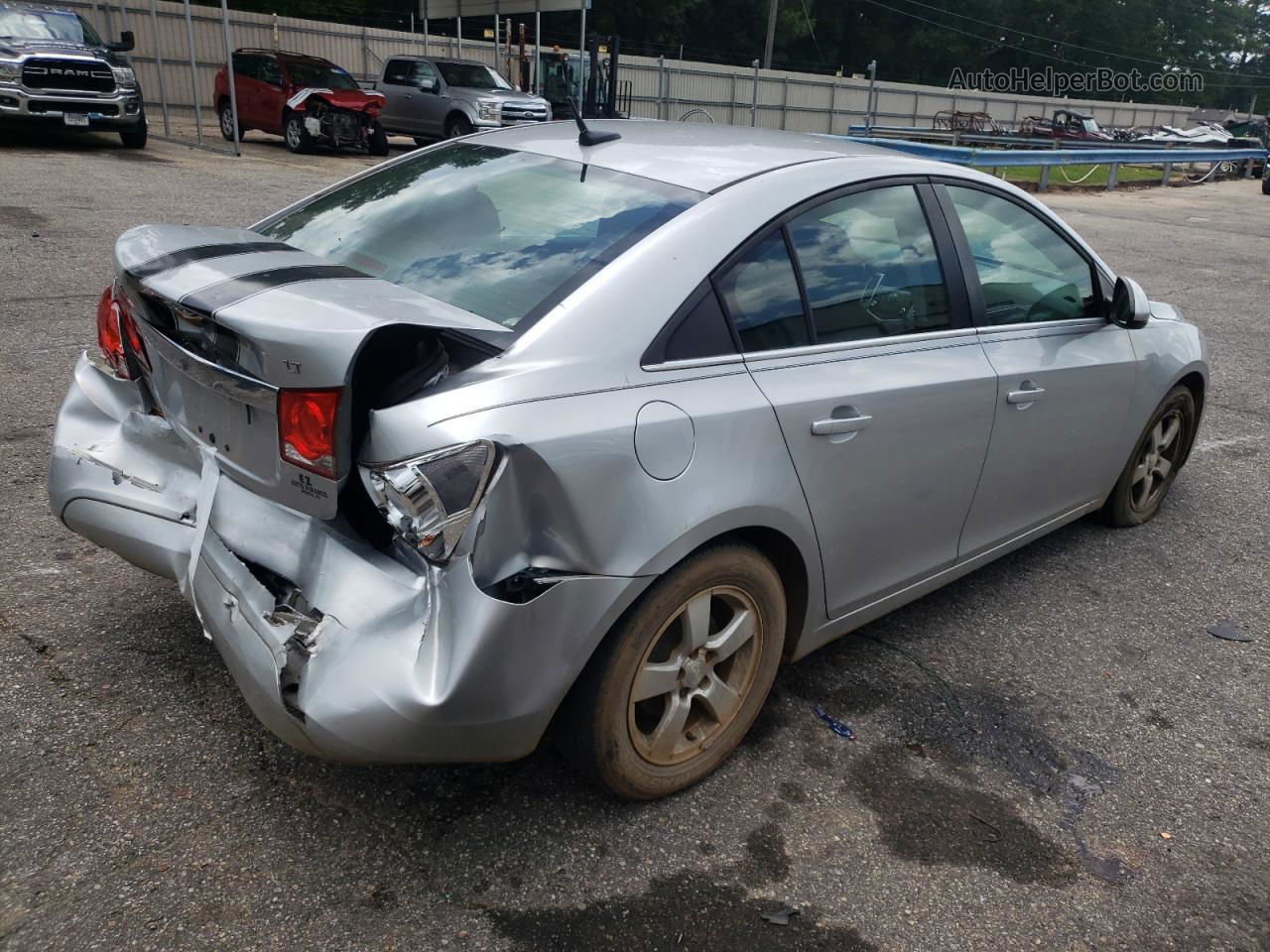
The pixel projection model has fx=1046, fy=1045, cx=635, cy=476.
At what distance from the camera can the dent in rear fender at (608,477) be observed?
212 cm

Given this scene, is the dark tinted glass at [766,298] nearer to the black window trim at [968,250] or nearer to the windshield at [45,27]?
the black window trim at [968,250]

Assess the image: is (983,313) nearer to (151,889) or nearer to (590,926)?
(590,926)

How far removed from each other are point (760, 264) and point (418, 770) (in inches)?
62.9

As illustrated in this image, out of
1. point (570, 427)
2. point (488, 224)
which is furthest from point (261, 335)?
point (488, 224)

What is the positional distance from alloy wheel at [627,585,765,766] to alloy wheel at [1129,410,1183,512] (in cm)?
261

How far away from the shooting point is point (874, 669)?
11.2ft

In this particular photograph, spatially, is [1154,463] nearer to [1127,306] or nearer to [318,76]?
[1127,306]

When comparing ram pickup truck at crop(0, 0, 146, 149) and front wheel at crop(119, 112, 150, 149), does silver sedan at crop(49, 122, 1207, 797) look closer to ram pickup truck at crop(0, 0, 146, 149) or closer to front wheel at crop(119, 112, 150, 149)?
ram pickup truck at crop(0, 0, 146, 149)

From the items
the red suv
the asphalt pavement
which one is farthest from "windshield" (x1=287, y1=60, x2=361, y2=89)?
the asphalt pavement

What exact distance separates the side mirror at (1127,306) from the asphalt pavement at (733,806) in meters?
1.05

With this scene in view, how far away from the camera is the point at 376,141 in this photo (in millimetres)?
19453

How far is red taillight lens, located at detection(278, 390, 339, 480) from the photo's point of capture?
2.16 metres

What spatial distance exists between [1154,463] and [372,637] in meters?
3.81

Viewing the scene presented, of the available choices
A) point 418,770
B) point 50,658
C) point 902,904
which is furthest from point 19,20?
point 902,904
